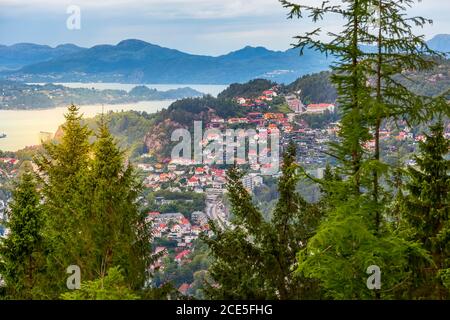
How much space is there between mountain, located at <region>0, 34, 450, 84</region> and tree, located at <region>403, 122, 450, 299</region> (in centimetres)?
4228

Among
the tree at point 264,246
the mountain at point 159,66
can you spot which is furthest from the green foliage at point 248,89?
the tree at point 264,246

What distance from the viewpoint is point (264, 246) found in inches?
443

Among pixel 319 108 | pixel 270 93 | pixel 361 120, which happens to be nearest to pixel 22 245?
pixel 361 120

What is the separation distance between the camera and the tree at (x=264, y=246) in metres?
10.7

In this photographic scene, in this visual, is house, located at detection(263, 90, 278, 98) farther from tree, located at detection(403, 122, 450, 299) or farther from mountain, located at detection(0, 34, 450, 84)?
tree, located at detection(403, 122, 450, 299)

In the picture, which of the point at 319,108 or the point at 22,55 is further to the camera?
the point at 319,108

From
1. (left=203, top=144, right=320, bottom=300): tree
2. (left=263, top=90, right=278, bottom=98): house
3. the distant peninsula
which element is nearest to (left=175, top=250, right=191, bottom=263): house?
the distant peninsula

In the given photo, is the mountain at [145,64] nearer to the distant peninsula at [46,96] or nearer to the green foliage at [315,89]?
the distant peninsula at [46,96]

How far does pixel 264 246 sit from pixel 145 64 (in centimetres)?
7551

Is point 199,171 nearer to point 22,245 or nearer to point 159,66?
point 159,66

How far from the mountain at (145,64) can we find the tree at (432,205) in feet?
139

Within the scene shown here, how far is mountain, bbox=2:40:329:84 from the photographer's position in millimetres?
72625
